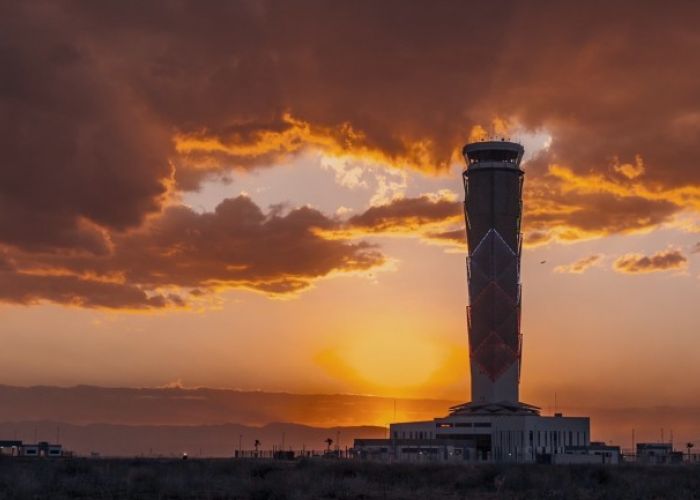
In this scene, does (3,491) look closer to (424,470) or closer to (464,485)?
(464,485)

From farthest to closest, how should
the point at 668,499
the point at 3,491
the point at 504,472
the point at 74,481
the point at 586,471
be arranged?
the point at 586,471
the point at 504,472
the point at 74,481
the point at 668,499
the point at 3,491

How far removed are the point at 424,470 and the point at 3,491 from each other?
58.7m

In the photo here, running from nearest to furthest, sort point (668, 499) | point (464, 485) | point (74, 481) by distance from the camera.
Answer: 1. point (668, 499)
2. point (74, 481)
3. point (464, 485)

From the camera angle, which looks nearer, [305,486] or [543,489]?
[305,486]

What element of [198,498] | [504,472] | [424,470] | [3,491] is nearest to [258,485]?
[198,498]

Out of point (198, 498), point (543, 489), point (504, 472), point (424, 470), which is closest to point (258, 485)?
point (198, 498)

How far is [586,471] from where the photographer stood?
394 ft

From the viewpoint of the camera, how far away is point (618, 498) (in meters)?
83.1

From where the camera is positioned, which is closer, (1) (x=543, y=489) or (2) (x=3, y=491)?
(2) (x=3, y=491)

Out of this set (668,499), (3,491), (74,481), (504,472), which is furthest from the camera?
(504,472)

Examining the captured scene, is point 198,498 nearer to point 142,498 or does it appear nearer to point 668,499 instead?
point 142,498

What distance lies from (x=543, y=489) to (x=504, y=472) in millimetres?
19470

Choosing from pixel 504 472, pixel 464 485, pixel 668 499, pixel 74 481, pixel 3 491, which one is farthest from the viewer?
pixel 504 472

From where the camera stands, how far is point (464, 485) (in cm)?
10112
